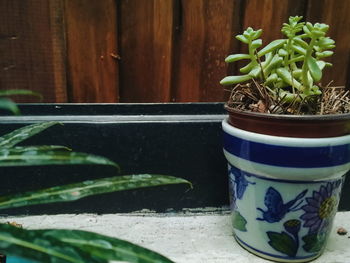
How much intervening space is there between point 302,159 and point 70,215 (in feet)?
2.15

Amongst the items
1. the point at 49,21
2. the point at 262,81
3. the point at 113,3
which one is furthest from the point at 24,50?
the point at 262,81

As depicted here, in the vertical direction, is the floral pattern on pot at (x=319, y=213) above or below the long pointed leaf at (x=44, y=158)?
below

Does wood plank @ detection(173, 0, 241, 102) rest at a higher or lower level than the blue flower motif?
higher

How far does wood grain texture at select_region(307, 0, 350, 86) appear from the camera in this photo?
3.16 feet

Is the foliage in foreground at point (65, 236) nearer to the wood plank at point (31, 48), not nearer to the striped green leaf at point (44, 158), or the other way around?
the striped green leaf at point (44, 158)

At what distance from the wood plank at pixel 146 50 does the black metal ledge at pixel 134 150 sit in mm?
61

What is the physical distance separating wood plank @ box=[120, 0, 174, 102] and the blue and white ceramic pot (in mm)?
352

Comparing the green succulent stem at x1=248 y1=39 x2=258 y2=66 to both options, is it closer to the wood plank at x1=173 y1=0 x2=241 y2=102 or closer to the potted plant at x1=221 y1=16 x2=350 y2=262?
the potted plant at x1=221 y1=16 x2=350 y2=262

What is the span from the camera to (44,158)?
1.10 ft

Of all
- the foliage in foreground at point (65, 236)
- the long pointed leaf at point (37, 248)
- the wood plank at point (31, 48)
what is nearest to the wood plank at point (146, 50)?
the wood plank at point (31, 48)

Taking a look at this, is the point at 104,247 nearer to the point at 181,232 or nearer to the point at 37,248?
the point at 37,248

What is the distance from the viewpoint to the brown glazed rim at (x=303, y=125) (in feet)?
2.01

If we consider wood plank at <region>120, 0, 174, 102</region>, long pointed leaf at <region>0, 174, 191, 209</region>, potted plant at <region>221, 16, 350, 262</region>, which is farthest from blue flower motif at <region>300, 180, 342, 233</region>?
wood plank at <region>120, 0, 174, 102</region>

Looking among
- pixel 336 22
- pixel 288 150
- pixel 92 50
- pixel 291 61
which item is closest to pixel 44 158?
pixel 288 150
